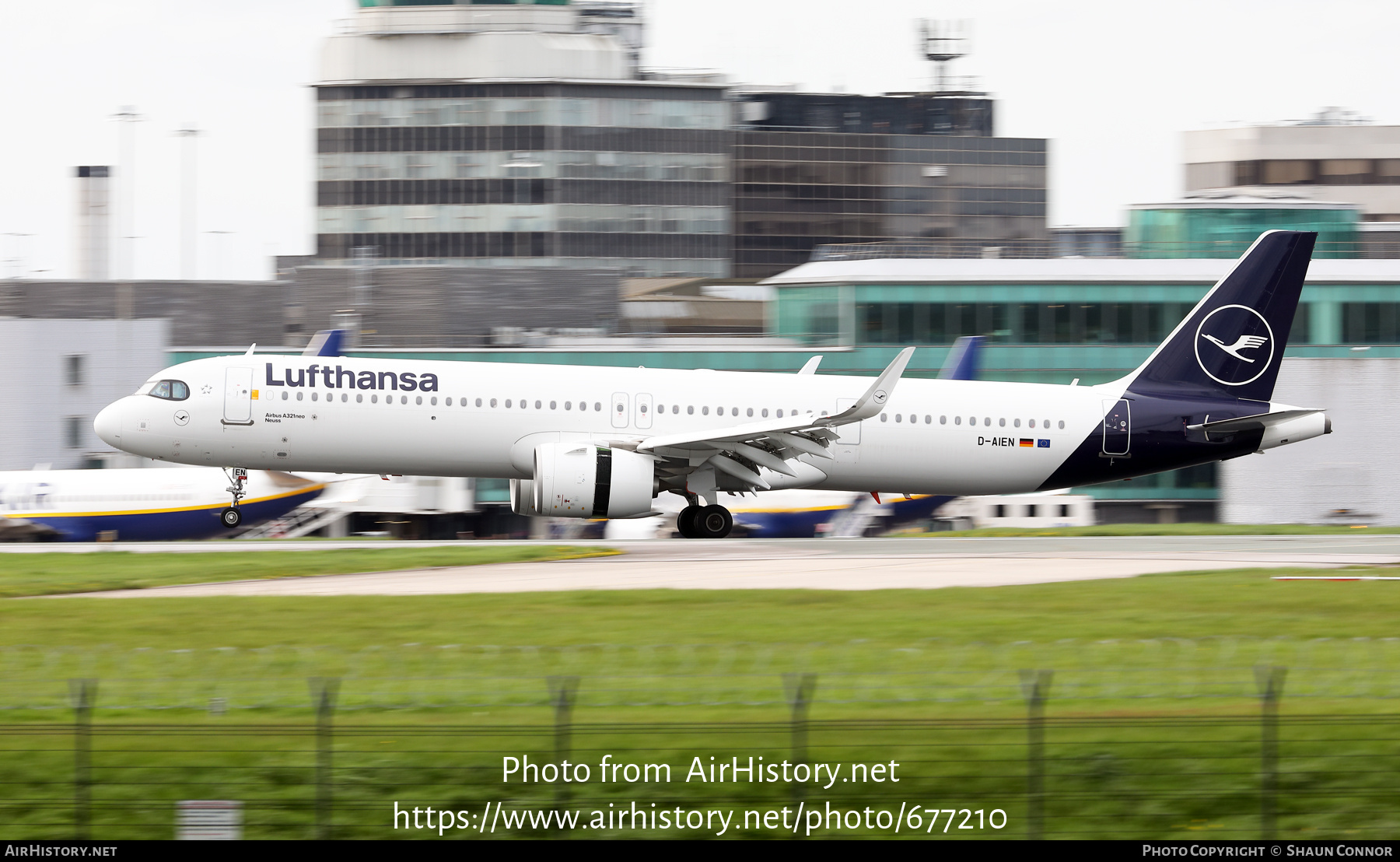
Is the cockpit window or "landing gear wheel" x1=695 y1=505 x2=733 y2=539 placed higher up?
the cockpit window

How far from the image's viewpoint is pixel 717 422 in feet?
114

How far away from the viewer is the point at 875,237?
14338 cm

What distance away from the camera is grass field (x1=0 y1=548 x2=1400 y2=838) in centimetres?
1322

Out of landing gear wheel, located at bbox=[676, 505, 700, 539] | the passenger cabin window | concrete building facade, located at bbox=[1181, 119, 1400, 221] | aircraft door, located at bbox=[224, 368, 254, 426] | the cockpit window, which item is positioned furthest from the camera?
concrete building facade, located at bbox=[1181, 119, 1400, 221]

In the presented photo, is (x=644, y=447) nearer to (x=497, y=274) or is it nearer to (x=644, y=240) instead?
(x=497, y=274)

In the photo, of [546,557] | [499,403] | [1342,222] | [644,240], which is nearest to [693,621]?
[546,557]

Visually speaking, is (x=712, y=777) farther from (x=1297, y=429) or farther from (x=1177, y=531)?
(x=1177, y=531)

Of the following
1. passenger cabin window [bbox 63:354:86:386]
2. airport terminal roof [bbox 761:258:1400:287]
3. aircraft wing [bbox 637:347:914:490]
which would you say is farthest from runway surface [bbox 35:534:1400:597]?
passenger cabin window [bbox 63:354:86:386]

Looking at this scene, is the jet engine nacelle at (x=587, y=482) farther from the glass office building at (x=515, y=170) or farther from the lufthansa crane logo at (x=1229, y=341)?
the glass office building at (x=515, y=170)

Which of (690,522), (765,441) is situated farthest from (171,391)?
(765,441)

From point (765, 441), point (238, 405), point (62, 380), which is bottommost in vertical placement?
point (765, 441)

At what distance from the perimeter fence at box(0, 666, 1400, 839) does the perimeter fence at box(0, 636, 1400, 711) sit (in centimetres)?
101

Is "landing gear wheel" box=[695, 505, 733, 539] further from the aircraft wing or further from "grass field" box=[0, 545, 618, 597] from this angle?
"grass field" box=[0, 545, 618, 597]

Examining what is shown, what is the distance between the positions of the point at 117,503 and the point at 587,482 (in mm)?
25279
